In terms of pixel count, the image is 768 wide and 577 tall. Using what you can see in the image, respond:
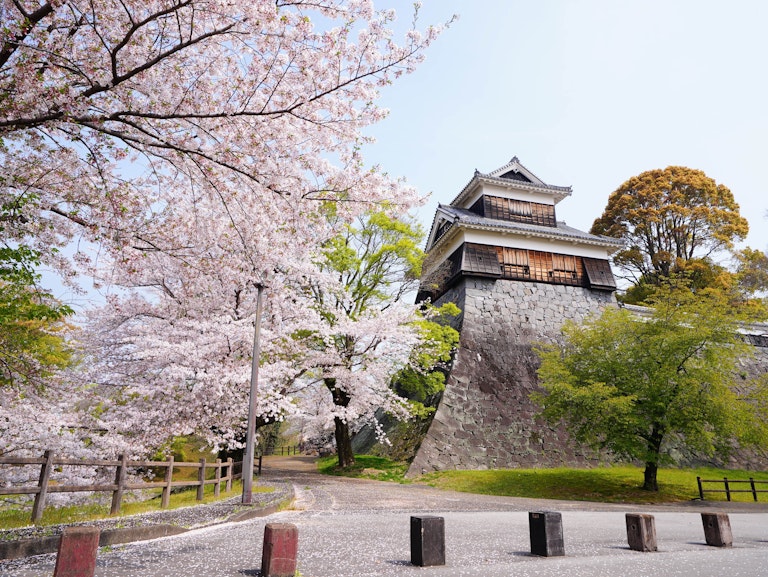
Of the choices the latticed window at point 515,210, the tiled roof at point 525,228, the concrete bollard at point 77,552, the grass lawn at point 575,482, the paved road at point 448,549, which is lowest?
the grass lawn at point 575,482

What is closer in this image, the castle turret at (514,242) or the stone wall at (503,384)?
the stone wall at (503,384)

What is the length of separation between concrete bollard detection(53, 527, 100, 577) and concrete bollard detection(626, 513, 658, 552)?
702 centimetres

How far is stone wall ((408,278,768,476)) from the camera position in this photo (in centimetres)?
1972

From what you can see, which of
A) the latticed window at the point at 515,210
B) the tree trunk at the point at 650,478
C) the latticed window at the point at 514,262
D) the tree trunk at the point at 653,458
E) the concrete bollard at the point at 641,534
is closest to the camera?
the concrete bollard at the point at 641,534

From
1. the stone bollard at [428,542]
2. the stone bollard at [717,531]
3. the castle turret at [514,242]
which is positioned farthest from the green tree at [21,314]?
the castle turret at [514,242]

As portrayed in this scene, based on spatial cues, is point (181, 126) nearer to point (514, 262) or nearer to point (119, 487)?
point (119, 487)

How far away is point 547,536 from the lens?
6.12m

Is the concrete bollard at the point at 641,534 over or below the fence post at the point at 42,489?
below

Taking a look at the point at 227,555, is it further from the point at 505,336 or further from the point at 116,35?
the point at 505,336

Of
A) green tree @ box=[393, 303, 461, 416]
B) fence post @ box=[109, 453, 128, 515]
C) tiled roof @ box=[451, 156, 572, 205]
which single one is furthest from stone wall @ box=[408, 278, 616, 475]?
fence post @ box=[109, 453, 128, 515]

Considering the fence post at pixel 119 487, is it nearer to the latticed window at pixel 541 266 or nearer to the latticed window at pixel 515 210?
the latticed window at pixel 541 266

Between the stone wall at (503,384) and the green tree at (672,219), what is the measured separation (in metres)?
8.32

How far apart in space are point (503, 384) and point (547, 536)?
16.7 metres

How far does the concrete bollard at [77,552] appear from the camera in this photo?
3795 millimetres
